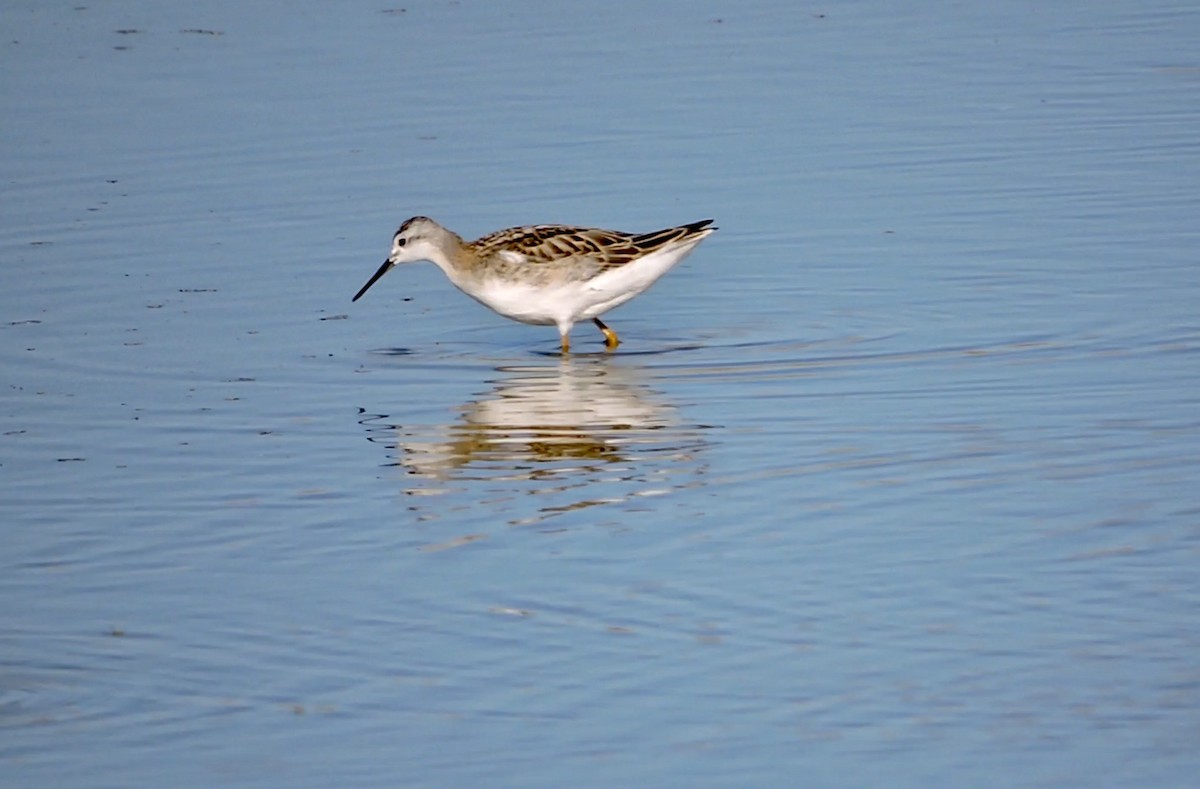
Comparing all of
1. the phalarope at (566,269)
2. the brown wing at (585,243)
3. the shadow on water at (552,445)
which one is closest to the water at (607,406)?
the shadow on water at (552,445)

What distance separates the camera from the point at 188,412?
1168 centimetres

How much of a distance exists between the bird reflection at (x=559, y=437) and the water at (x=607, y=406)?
0.14 feet

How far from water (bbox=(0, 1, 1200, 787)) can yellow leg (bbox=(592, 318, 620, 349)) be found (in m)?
0.24

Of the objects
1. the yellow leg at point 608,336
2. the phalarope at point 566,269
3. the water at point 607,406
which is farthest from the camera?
the yellow leg at point 608,336

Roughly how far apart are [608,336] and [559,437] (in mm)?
2452

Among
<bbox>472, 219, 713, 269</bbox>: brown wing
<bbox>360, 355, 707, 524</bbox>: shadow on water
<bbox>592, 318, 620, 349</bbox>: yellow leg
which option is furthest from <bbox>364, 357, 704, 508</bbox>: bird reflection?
<bbox>472, 219, 713, 269</bbox>: brown wing

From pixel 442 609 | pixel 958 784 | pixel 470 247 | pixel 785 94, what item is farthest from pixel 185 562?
pixel 785 94

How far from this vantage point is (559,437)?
11164 mm

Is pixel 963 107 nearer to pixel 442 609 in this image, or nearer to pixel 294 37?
pixel 294 37

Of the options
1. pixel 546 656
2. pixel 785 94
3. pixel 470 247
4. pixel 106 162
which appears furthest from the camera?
pixel 785 94

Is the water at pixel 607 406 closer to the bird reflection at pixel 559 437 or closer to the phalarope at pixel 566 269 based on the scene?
the bird reflection at pixel 559 437

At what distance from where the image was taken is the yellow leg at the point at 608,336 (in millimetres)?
13477

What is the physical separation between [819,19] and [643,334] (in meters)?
8.01

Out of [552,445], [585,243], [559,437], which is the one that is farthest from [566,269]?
[552,445]
